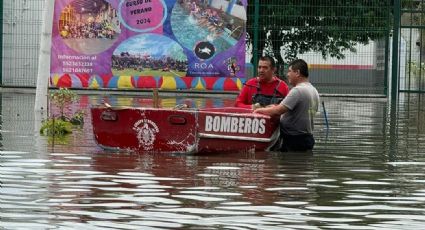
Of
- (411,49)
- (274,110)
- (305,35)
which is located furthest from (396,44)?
(274,110)

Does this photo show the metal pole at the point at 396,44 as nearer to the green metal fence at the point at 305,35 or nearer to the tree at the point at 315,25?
the green metal fence at the point at 305,35

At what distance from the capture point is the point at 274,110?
53.5 feet

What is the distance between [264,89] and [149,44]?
1716cm

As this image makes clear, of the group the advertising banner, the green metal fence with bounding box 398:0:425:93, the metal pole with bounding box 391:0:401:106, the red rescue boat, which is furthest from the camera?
the green metal fence with bounding box 398:0:425:93

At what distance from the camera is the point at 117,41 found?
34.4 m

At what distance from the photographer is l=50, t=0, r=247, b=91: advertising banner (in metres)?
34.2

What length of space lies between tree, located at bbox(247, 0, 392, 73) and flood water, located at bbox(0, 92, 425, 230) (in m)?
15.3

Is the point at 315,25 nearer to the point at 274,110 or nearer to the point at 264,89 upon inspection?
the point at 264,89

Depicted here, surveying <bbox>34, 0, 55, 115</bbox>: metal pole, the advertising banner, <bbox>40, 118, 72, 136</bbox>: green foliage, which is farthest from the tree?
<bbox>40, 118, 72, 136</bbox>: green foliage

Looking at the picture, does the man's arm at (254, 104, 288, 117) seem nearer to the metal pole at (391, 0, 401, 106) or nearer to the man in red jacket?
the man in red jacket

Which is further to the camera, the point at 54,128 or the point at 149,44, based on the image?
the point at 149,44

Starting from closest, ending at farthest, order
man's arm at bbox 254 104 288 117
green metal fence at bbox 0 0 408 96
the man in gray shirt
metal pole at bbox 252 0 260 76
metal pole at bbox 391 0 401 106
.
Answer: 1. man's arm at bbox 254 104 288 117
2. the man in gray shirt
3. metal pole at bbox 252 0 260 76
4. green metal fence at bbox 0 0 408 96
5. metal pole at bbox 391 0 401 106

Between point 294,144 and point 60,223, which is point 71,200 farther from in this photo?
point 294,144

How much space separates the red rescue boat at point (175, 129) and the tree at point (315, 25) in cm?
1888
